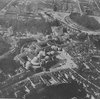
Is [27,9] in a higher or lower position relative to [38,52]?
higher

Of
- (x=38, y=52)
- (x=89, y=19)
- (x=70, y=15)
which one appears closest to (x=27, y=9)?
(x=70, y=15)

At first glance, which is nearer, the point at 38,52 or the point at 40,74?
the point at 40,74

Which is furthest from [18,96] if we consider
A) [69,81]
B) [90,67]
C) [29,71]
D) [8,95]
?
[90,67]

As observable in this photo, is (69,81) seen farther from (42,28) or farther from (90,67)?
(42,28)

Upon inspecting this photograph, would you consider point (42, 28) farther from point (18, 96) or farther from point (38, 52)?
point (18, 96)

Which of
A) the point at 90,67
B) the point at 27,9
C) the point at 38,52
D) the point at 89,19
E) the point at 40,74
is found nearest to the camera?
the point at 40,74

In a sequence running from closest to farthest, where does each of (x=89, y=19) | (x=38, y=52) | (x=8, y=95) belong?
1. (x=8, y=95)
2. (x=38, y=52)
3. (x=89, y=19)
